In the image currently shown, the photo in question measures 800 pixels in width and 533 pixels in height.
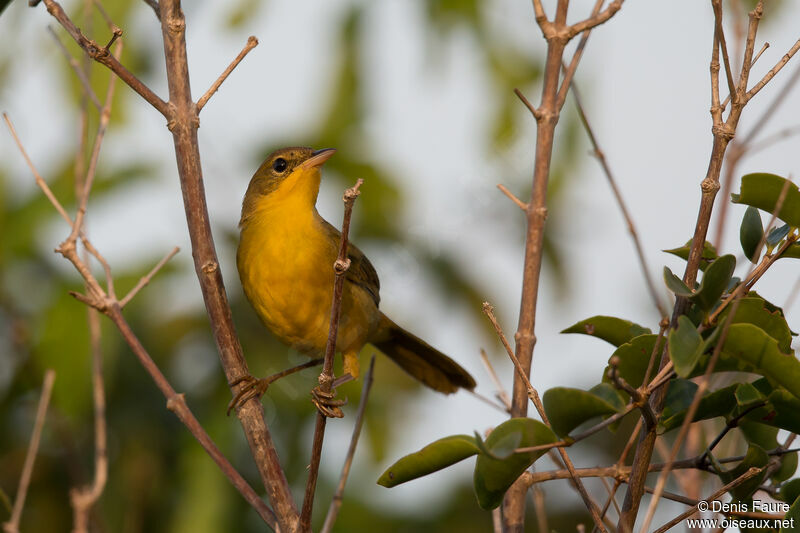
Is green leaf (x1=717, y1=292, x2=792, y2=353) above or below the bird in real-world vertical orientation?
below

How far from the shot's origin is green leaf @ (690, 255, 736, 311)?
6.42 feet

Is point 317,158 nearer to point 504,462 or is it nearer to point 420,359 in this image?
point 420,359

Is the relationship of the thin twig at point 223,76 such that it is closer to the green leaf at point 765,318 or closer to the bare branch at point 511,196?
the bare branch at point 511,196

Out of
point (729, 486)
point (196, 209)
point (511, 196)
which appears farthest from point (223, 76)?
point (729, 486)

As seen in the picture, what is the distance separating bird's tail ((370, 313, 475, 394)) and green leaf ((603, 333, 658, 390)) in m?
2.63

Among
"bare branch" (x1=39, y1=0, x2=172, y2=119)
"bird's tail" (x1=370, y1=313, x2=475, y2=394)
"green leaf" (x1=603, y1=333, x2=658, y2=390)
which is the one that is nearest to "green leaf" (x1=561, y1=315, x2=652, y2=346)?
"green leaf" (x1=603, y1=333, x2=658, y2=390)

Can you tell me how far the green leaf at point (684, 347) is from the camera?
1794 mm

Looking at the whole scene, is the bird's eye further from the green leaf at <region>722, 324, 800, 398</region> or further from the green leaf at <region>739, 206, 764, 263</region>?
the green leaf at <region>722, 324, 800, 398</region>

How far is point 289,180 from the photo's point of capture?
15.7 ft

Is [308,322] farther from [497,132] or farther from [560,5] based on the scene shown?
[560,5]

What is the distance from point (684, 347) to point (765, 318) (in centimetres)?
41

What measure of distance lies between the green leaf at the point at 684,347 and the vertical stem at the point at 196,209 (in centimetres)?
133

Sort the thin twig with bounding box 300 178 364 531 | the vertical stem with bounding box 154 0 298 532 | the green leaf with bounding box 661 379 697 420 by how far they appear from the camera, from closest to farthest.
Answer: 1. the green leaf with bounding box 661 379 697 420
2. the thin twig with bounding box 300 178 364 531
3. the vertical stem with bounding box 154 0 298 532

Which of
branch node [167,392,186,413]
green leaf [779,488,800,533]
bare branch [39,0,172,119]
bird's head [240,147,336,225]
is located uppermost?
bird's head [240,147,336,225]
